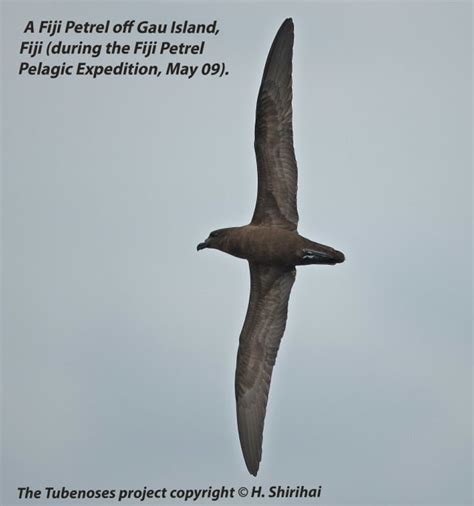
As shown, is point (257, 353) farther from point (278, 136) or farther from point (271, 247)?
point (278, 136)

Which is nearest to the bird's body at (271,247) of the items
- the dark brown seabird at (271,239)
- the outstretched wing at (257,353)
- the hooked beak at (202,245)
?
the dark brown seabird at (271,239)

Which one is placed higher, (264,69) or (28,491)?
(264,69)

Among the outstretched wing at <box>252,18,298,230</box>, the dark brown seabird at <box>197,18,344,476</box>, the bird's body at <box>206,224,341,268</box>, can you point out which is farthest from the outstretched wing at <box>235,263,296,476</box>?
the outstretched wing at <box>252,18,298,230</box>

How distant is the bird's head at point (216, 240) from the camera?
22.7 meters

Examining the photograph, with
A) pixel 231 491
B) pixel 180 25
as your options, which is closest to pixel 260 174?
pixel 180 25

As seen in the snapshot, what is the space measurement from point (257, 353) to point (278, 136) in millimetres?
3164

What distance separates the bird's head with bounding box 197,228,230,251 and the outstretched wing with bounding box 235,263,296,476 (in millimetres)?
602

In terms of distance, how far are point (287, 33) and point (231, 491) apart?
6410mm

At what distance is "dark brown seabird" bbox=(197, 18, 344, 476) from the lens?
22.2 metres

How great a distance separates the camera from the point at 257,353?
76.2 feet

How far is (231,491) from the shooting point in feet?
75.2

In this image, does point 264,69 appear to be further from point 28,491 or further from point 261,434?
point 28,491

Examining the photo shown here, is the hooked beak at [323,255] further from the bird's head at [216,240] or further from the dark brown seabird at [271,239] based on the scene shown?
the bird's head at [216,240]

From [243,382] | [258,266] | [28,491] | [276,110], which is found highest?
[276,110]
